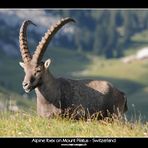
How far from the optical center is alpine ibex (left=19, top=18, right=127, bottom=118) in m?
21.5

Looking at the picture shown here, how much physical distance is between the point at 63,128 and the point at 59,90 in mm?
5032

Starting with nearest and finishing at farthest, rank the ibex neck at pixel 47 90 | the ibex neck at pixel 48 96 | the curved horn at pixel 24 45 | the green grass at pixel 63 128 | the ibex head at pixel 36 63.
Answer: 1. the green grass at pixel 63 128
2. the ibex head at pixel 36 63
3. the ibex neck at pixel 48 96
4. the curved horn at pixel 24 45
5. the ibex neck at pixel 47 90

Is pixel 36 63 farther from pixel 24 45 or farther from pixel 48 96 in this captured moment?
pixel 48 96

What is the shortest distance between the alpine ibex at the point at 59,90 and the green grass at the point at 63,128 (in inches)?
87.7

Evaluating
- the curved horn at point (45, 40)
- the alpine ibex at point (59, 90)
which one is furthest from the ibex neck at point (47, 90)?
the curved horn at point (45, 40)

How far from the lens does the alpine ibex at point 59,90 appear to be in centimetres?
2155

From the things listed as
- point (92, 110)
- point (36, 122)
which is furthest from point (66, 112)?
point (36, 122)

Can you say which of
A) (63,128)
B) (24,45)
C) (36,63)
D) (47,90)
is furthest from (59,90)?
(63,128)

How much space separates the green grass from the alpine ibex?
7.31 ft

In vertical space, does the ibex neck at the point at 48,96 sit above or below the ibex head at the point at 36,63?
below

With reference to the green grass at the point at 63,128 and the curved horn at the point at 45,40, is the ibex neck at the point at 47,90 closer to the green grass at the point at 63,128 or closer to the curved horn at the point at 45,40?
the curved horn at the point at 45,40
